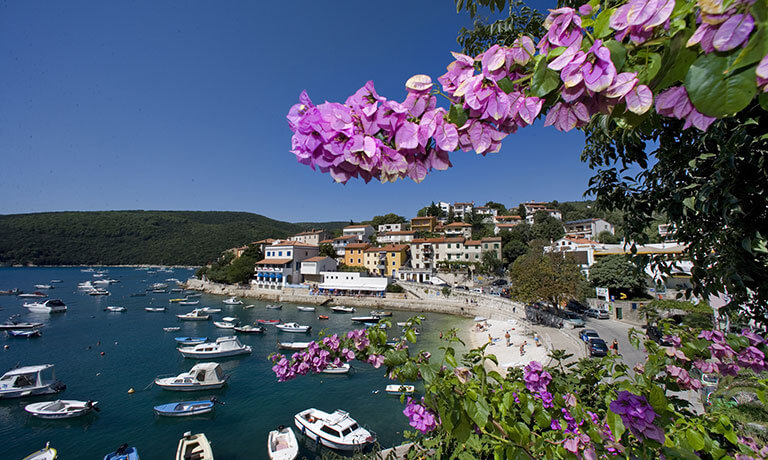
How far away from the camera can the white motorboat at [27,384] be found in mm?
14891

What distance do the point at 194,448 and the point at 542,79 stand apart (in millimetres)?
14025

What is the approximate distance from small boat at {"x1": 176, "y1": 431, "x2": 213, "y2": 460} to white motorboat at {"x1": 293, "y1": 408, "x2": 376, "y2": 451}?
3.08m

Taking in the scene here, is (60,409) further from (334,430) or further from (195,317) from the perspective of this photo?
(195,317)

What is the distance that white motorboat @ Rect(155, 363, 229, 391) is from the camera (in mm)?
15383

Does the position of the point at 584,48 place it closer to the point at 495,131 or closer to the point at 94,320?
the point at 495,131

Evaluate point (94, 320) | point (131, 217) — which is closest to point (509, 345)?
point (94, 320)

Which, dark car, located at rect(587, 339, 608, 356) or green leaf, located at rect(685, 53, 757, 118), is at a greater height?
green leaf, located at rect(685, 53, 757, 118)

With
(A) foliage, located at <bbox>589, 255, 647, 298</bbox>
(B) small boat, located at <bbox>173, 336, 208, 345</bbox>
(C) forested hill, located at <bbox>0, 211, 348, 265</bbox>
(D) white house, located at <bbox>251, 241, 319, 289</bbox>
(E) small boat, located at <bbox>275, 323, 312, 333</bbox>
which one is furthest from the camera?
(C) forested hill, located at <bbox>0, 211, 348, 265</bbox>

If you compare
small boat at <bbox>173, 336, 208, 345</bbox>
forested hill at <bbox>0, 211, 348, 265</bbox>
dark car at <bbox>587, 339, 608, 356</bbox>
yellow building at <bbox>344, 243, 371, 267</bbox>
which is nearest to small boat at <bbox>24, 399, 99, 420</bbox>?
small boat at <bbox>173, 336, 208, 345</bbox>

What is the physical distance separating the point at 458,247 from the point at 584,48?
44.4 meters

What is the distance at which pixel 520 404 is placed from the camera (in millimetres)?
1716

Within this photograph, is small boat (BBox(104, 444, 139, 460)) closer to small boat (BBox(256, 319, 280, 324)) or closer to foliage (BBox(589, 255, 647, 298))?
small boat (BBox(256, 319, 280, 324))

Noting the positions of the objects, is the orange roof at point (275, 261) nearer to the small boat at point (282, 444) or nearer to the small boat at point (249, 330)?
the small boat at point (249, 330)

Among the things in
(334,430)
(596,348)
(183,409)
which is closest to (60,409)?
(183,409)
